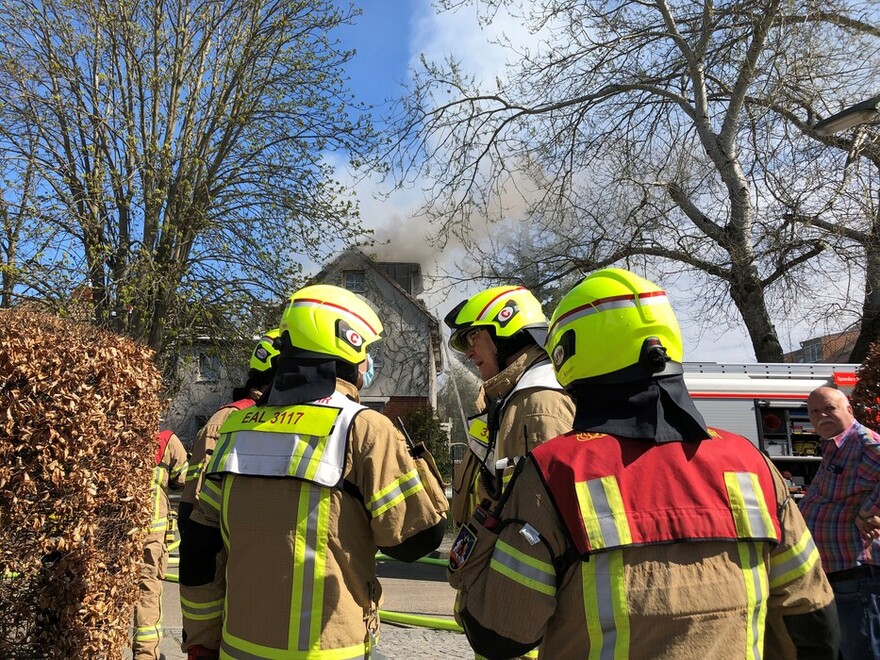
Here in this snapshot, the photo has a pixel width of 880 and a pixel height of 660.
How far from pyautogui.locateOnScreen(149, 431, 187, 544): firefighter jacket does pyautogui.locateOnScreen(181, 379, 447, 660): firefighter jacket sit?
3209mm

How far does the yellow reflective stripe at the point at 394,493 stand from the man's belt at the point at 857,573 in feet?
8.64

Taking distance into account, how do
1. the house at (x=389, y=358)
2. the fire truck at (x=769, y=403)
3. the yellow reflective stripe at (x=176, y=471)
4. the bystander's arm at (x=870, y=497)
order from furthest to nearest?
the house at (x=389, y=358) → the fire truck at (x=769, y=403) → the yellow reflective stripe at (x=176, y=471) → the bystander's arm at (x=870, y=497)

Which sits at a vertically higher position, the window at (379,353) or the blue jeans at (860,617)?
the window at (379,353)

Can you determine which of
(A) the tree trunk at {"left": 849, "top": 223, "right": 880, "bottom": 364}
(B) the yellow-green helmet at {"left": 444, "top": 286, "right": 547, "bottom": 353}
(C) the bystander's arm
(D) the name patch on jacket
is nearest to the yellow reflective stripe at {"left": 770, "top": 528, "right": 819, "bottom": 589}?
(D) the name patch on jacket

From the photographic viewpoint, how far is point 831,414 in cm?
378

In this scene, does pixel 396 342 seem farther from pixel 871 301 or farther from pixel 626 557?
pixel 626 557

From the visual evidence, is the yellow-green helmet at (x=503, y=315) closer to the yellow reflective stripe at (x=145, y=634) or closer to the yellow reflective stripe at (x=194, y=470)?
the yellow reflective stripe at (x=194, y=470)

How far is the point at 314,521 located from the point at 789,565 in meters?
1.37

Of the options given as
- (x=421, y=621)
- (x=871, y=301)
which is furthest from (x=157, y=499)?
(x=871, y=301)

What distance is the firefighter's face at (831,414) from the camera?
12.4ft

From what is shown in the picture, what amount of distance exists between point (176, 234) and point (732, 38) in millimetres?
10427

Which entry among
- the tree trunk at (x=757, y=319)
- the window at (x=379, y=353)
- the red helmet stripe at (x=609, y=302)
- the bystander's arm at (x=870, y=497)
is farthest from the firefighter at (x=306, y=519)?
the window at (x=379, y=353)

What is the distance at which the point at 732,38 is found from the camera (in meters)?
11.3

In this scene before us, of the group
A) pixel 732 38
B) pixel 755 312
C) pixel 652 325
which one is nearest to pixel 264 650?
pixel 652 325
